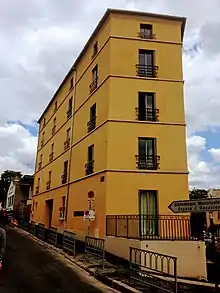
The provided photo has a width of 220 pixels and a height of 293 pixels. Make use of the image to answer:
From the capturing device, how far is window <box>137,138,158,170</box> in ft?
61.9

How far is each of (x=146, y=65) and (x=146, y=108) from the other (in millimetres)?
2921

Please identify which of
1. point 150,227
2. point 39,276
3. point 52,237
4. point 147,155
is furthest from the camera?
point 52,237

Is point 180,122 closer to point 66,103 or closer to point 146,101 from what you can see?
point 146,101

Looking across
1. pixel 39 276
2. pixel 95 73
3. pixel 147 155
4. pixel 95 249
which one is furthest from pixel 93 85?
pixel 39 276

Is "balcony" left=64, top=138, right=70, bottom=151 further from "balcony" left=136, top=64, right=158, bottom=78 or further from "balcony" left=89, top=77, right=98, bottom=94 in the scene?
"balcony" left=136, top=64, right=158, bottom=78

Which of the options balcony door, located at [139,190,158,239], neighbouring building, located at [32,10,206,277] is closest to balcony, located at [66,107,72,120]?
neighbouring building, located at [32,10,206,277]

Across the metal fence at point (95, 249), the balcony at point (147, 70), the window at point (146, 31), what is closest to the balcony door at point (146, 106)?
the balcony at point (147, 70)

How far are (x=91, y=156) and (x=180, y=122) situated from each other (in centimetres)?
619

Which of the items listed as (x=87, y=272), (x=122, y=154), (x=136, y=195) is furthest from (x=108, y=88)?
(x=87, y=272)

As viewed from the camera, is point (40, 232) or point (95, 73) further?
point (40, 232)

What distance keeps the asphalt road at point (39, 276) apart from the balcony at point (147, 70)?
38.6 ft

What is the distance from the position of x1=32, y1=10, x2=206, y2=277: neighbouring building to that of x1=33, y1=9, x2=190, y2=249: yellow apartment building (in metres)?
0.05

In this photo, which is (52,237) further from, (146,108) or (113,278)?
(113,278)

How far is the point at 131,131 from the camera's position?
63.0ft
